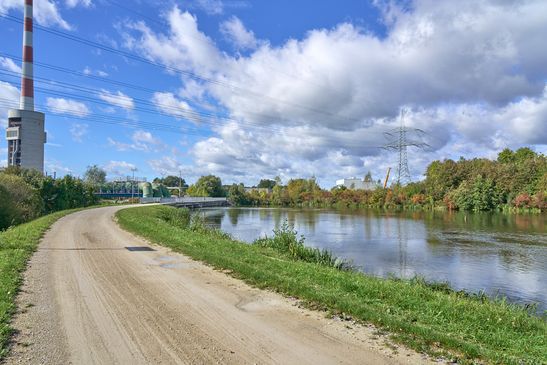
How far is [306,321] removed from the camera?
264 inches

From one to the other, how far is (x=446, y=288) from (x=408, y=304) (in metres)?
5.89

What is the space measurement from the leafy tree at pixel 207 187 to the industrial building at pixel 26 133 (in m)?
49.8

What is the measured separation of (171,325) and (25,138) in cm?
9309

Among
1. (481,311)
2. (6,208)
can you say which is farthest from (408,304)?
(6,208)

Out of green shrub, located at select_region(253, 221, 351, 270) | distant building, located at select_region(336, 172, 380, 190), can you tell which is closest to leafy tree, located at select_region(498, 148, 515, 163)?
distant building, located at select_region(336, 172, 380, 190)

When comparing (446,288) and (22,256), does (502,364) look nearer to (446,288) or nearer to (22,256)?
(446,288)

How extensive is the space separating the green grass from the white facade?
251 feet

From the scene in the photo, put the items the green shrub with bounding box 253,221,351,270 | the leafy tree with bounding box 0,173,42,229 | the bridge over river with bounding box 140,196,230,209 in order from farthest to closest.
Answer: the bridge over river with bounding box 140,196,230,209 → the leafy tree with bounding box 0,173,42,229 → the green shrub with bounding box 253,221,351,270

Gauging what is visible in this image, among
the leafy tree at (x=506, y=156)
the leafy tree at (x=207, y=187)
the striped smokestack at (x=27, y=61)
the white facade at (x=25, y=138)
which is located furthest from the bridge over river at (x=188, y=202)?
the leafy tree at (x=506, y=156)

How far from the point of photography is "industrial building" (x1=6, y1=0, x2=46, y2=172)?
81.9 metres

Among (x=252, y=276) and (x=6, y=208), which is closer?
(x=252, y=276)

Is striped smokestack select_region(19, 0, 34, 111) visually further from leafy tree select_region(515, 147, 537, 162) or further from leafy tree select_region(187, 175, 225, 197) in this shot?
leafy tree select_region(515, 147, 537, 162)

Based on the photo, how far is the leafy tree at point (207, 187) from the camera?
131m

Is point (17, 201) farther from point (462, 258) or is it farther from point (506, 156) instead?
point (506, 156)
